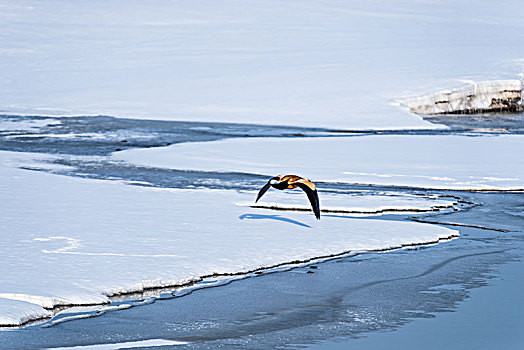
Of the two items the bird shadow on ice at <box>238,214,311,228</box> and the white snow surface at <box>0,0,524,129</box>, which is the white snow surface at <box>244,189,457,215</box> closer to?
the bird shadow on ice at <box>238,214,311,228</box>

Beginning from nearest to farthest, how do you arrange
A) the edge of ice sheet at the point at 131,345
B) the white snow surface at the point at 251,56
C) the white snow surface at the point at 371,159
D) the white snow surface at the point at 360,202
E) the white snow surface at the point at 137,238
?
the edge of ice sheet at the point at 131,345, the white snow surface at the point at 137,238, the white snow surface at the point at 360,202, the white snow surface at the point at 371,159, the white snow surface at the point at 251,56

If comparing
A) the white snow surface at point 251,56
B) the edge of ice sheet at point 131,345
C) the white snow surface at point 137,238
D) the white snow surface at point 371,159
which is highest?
the white snow surface at point 251,56

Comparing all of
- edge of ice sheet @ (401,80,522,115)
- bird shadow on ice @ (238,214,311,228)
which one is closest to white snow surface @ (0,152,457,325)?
bird shadow on ice @ (238,214,311,228)

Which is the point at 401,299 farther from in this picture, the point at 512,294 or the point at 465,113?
the point at 465,113

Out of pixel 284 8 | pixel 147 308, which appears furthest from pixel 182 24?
pixel 147 308

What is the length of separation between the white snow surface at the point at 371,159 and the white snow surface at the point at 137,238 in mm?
2424

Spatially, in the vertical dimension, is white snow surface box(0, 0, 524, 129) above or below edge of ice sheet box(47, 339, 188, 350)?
above

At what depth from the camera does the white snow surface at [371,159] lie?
39.5ft

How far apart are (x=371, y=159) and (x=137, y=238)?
6.83 m

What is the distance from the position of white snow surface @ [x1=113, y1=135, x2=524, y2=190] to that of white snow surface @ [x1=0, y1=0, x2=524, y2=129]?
2.79 metres

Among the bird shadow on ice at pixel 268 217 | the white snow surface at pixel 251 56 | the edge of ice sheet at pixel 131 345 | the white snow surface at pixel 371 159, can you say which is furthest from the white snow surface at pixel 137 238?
the white snow surface at pixel 251 56

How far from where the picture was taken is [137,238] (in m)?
7.59

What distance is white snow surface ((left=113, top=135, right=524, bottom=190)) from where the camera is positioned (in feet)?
39.5

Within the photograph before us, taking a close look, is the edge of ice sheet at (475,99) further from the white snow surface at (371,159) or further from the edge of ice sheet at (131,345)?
the edge of ice sheet at (131,345)
